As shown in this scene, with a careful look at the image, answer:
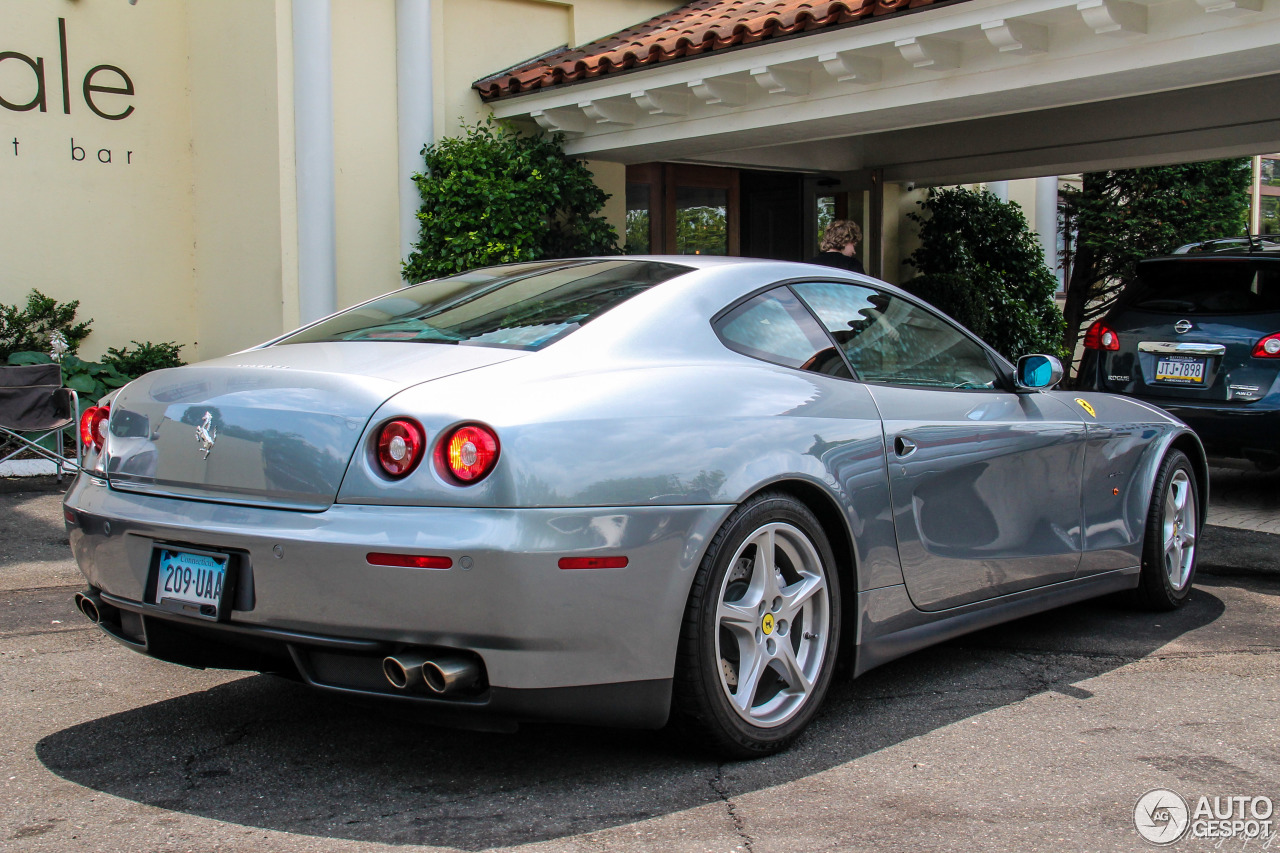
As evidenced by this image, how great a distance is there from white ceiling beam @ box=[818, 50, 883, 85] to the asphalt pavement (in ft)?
15.9

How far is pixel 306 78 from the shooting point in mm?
8945

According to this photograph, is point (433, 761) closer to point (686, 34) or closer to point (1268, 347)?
point (1268, 347)

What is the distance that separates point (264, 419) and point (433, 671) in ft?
2.52

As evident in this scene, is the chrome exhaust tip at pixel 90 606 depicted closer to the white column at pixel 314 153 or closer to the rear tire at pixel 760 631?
the rear tire at pixel 760 631

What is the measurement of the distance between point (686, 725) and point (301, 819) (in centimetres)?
95

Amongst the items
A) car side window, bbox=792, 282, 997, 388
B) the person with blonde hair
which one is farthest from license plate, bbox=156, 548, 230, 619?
the person with blonde hair

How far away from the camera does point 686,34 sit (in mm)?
8953

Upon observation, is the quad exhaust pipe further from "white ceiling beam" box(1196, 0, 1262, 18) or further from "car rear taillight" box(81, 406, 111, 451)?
"white ceiling beam" box(1196, 0, 1262, 18)

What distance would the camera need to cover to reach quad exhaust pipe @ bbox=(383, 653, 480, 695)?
266 centimetres

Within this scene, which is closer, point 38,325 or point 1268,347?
point 1268,347

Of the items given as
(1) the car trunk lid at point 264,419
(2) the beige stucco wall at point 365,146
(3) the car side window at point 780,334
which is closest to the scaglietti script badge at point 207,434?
(1) the car trunk lid at point 264,419

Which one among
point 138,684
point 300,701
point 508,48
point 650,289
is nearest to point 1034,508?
point 650,289

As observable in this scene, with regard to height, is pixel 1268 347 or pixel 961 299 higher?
pixel 961 299

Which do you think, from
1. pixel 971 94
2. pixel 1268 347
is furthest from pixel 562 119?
pixel 1268 347
